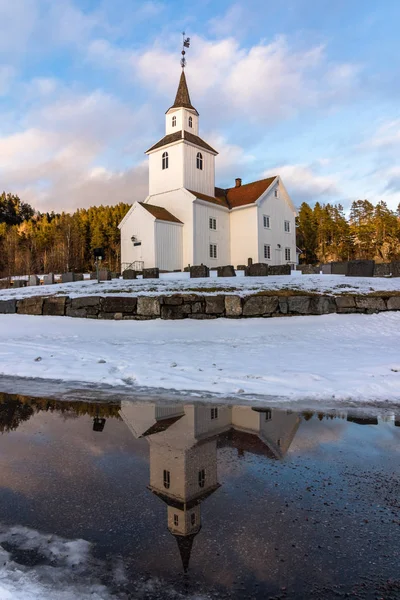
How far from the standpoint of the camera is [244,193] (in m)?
38.1

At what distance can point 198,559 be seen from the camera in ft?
7.29

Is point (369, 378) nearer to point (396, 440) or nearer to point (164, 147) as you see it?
point (396, 440)

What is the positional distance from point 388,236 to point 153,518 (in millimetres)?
88438

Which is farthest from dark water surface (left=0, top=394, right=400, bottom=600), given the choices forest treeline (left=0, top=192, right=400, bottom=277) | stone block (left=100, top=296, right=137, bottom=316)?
forest treeline (left=0, top=192, right=400, bottom=277)

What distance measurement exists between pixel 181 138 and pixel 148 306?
25374mm

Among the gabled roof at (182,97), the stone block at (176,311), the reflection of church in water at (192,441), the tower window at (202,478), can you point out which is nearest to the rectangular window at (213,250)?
the gabled roof at (182,97)

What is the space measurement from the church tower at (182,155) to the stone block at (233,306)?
76.8 feet

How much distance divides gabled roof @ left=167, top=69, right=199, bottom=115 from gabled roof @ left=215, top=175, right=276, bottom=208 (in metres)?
8.16

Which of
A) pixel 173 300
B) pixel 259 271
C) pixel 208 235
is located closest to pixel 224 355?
pixel 173 300

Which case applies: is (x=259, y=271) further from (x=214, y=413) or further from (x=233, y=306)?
(x=214, y=413)

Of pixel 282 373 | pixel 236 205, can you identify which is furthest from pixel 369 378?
pixel 236 205

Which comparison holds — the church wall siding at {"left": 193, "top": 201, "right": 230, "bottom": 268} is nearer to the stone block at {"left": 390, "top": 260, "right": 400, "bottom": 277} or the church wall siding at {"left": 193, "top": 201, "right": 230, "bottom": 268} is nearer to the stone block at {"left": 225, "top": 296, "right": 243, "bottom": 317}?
the stone block at {"left": 390, "top": 260, "right": 400, "bottom": 277}

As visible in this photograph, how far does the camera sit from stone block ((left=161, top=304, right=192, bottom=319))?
523 inches

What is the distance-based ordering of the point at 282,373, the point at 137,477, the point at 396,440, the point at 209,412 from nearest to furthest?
the point at 137,477
the point at 396,440
the point at 209,412
the point at 282,373
